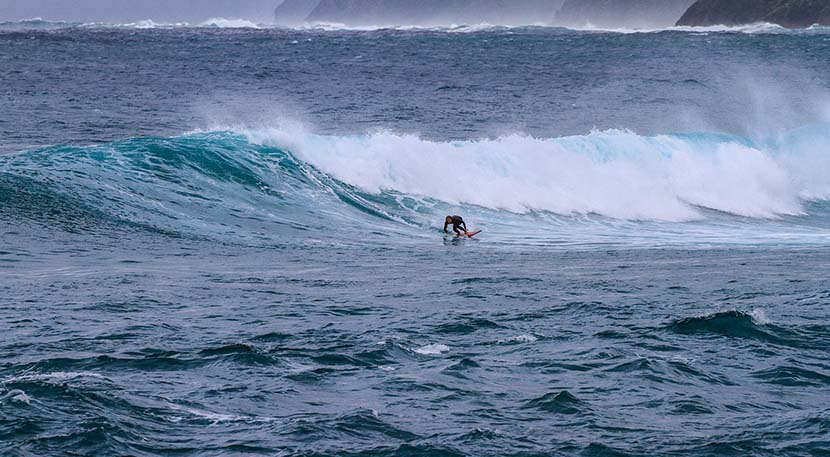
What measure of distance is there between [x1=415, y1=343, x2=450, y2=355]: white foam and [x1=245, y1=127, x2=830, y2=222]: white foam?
1546cm

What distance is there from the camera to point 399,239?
23203mm

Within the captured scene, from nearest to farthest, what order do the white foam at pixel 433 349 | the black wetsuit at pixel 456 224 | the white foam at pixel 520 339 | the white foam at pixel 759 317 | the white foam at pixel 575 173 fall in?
the white foam at pixel 433 349
the white foam at pixel 520 339
the white foam at pixel 759 317
the black wetsuit at pixel 456 224
the white foam at pixel 575 173

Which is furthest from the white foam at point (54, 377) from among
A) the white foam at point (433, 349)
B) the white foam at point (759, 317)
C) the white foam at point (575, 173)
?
the white foam at point (575, 173)

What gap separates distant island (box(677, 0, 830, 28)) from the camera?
435 feet

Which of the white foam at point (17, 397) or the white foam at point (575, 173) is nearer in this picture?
the white foam at point (17, 397)

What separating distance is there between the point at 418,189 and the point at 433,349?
54.3 ft

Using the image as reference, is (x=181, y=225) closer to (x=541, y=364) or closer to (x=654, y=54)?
(x=541, y=364)

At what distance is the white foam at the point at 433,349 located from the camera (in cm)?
1293

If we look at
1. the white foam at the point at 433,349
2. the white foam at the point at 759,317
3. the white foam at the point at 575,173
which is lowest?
the white foam at the point at 433,349

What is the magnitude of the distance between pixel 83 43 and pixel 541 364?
285ft

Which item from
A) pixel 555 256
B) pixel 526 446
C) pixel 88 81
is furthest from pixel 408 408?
pixel 88 81

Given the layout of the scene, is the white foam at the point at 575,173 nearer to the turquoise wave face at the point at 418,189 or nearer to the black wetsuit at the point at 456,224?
the turquoise wave face at the point at 418,189

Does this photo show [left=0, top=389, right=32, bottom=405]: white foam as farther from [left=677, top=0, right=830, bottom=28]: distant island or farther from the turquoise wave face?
[left=677, top=0, right=830, bottom=28]: distant island

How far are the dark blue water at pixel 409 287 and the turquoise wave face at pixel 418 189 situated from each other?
11 cm
